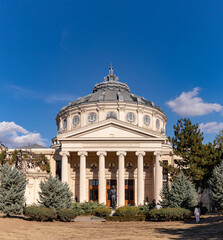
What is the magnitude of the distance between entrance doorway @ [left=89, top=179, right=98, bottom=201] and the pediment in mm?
9149

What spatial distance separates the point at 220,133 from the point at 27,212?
48.4 m

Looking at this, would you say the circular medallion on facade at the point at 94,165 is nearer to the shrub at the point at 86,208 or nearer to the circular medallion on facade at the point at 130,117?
the circular medallion on facade at the point at 130,117

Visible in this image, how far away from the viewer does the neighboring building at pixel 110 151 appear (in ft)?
169

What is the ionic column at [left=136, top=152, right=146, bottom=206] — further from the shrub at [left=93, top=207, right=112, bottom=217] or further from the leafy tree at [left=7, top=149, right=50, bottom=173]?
the leafy tree at [left=7, top=149, right=50, bottom=173]

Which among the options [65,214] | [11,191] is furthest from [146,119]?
[11,191]

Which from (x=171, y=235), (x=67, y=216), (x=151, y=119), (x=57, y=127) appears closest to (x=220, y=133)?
(x=151, y=119)

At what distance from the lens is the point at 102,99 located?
6862 centimetres

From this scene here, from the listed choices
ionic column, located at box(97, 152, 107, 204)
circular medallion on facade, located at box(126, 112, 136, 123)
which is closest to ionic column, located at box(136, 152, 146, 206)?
ionic column, located at box(97, 152, 107, 204)

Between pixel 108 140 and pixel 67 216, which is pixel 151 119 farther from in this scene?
pixel 67 216

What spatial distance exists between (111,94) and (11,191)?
133 ft

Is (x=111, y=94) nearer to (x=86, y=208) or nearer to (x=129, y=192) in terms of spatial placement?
(x=129, y=192)

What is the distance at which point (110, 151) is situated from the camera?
52188mm

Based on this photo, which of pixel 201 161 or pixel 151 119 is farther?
pixel 151 119

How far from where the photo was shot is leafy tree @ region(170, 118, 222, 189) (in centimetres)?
4081
